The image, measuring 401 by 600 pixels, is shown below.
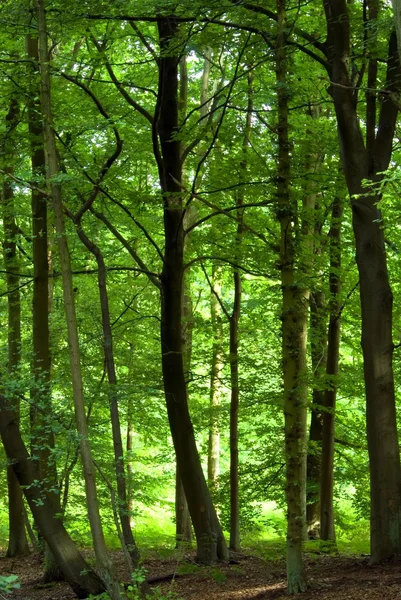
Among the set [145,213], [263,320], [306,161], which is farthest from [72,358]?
[263,320]

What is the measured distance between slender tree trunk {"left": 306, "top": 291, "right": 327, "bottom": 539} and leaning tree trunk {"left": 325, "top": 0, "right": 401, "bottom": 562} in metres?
5.30

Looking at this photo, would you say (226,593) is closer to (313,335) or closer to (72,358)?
(72,358)

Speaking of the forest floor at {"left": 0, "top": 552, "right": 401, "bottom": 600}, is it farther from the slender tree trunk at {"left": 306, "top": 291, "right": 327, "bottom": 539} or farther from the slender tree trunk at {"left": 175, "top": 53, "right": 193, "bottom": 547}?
the slender tree trunk at {"left": 306, "top": 291, "right": 327, "bottom": 539}

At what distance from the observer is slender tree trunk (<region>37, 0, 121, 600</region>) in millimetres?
7340

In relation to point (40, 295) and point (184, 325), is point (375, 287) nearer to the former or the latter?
point (40, 295)

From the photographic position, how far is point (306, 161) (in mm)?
9305

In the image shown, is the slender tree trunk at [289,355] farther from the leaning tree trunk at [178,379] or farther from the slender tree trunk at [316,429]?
the slender tree trunk at [316,429]

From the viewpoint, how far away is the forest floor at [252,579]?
6.93 metres

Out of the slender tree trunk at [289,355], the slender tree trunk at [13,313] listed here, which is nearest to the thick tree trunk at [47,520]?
the slender tree trunk at [13,313]

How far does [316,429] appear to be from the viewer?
15648 mm

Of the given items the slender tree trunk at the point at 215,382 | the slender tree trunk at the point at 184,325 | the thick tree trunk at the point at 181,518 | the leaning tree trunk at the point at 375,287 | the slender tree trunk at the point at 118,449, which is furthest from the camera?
the slender tree trunk at the point at 215,382

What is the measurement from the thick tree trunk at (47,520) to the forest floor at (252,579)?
60 cm

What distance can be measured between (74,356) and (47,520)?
9.56 ft

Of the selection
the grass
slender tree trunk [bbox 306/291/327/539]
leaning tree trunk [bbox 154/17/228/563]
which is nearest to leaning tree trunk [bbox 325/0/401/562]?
leaning tree trunk [bbox 154/17/228/563]
